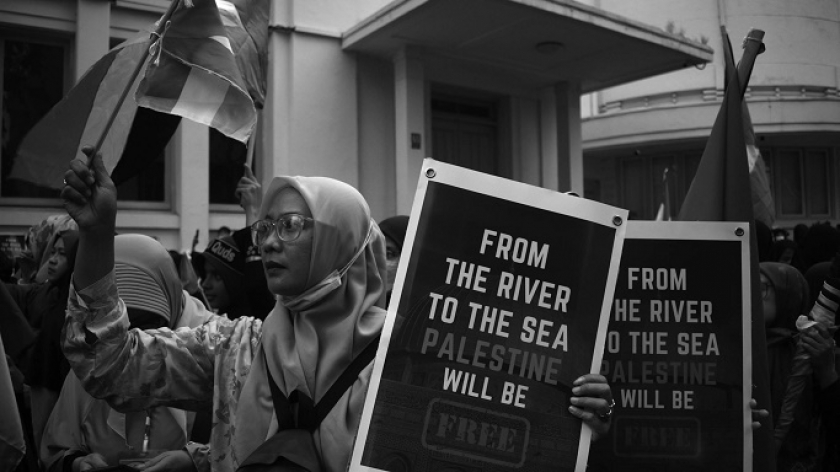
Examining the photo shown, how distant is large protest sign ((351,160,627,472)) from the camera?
1764mm

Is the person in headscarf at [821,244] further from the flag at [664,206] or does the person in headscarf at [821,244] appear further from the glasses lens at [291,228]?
the glasses lens at [291,228]

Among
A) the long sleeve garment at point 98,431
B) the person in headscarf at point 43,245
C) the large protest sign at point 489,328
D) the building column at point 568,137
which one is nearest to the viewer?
the large protest sign at point 489,328

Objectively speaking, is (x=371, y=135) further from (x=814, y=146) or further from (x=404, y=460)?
(x=814, y=146)

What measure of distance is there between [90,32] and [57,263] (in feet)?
16.1

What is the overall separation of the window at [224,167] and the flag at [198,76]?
22.2 ft

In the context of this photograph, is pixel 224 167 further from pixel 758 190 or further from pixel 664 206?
pixel 758 190

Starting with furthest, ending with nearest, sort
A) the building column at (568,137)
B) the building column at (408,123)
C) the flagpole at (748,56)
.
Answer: the building column at (568,137), the building column at (408,123), the flagpole at (748,56)

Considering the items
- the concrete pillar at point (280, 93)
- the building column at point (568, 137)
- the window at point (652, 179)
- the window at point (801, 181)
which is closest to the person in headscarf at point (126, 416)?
the concrete pillar at point (280, 93)

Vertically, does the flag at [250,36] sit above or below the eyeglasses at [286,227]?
above

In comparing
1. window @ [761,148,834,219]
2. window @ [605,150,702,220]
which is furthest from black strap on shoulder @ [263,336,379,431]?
Answer: window @ [761,148,834,219]

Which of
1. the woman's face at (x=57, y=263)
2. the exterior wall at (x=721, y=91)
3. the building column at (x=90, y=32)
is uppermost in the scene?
the exterior wall at (x=721, y=91)

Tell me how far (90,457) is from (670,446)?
1.94 m

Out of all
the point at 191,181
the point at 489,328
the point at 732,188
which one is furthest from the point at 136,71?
the point at 191,181

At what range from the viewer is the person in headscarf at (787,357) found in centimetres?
309
